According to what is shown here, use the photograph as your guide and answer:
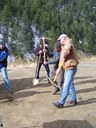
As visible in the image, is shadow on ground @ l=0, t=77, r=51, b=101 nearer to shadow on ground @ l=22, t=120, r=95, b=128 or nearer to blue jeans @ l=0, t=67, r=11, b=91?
blue jeans @ l=0, t=67, r=11, b=91

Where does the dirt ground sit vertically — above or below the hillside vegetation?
above

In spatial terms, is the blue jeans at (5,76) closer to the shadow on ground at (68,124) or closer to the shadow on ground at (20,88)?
the shadow on ground at (20,88)

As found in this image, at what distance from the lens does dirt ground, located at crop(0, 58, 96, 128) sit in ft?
32.3

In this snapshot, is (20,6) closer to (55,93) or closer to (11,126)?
(55,93)

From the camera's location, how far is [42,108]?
36.9 ft

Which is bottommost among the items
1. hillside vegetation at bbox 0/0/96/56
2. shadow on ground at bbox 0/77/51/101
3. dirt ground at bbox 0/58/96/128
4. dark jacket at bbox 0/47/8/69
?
hillside vegetation at bbox 0/0/96/56

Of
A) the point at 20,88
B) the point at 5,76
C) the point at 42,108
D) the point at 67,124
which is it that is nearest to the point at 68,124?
the point at 67,124

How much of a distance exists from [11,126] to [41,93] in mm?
3656

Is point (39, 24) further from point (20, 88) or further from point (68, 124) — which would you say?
point (68, 124)

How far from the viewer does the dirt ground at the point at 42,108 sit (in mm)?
9836

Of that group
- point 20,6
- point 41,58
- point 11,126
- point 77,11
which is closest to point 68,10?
point 77,11

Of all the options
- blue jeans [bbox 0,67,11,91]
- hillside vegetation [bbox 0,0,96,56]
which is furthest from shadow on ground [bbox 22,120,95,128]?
hillside vegetation [bbox 0,0,96,56]

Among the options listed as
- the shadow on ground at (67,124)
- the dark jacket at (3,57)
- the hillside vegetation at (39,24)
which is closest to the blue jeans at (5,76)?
the dark jacket at (3,57)

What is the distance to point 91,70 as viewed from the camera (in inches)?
735
